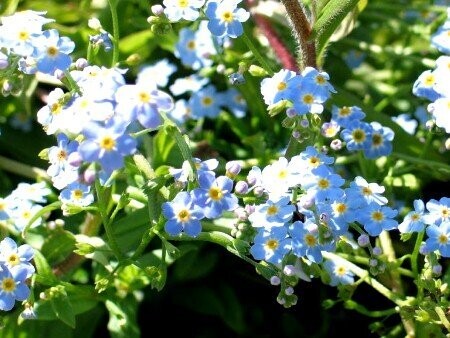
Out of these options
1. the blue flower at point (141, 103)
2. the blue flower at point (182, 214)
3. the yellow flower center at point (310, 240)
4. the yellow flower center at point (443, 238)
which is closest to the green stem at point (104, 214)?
the blue flower at point (182, 214)

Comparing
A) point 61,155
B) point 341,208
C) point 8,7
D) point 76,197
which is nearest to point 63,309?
point 76,197

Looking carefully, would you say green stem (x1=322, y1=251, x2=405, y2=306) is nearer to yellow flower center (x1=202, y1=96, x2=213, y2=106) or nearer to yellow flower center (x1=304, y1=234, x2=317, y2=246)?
yellow flower center (x1=304, y1=234, x2=317, y2=246)

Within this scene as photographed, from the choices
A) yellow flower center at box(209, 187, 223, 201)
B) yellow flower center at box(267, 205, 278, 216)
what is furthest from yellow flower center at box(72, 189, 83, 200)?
yellow flower center at box(267, 205, 278, 216)

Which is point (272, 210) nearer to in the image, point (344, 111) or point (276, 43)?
point (344, 111)

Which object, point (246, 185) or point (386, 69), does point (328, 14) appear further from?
point (386, 69)

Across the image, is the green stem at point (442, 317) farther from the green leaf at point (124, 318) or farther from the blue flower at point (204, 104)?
the blue flower at point (204, 104)

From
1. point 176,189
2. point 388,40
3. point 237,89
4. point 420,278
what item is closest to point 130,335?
point 176,189

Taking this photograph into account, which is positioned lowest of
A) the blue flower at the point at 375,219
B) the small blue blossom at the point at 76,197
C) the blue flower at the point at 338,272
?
the blue flower at the point at 338,272
